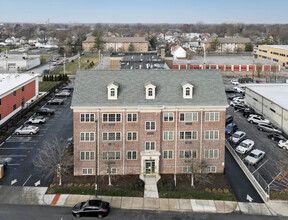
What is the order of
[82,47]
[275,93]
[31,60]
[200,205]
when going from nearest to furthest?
[200,205] < [275,93] < [31,60] < [82,47]

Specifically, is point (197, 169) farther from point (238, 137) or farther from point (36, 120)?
point (36, 120)

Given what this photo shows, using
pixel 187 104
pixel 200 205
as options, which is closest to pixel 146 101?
pixel 187 104

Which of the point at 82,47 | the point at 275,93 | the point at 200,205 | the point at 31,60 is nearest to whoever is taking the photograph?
the point at 200,205

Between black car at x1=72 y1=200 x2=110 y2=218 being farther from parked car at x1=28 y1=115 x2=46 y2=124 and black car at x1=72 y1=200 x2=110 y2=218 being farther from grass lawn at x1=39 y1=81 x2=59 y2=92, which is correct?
grass lawn at x1=39 y1=81 x2=59 y2=92

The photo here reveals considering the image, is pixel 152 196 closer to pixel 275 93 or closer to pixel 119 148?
pixel 119 148

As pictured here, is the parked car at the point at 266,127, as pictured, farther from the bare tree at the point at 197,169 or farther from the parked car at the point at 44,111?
the parked car at the point at 44,111

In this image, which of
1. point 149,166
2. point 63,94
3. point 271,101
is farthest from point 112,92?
point 63,94
